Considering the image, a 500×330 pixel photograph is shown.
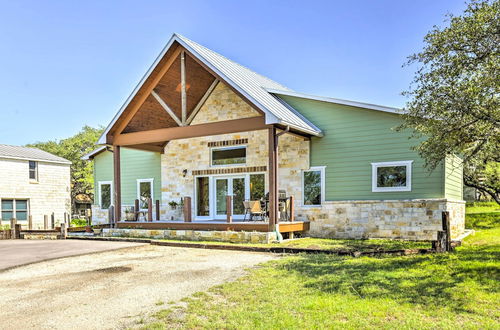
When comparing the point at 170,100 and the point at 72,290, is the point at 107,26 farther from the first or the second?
the point at 72,290

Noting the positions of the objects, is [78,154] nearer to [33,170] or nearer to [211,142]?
[33,170]

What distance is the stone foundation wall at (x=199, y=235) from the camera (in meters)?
11.5

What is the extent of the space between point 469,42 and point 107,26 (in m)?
17.5

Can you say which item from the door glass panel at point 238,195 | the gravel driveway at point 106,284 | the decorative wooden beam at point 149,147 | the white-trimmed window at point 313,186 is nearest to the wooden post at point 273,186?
the gravel driveway at point 106,284

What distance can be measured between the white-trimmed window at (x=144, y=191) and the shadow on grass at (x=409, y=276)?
11.4 meters

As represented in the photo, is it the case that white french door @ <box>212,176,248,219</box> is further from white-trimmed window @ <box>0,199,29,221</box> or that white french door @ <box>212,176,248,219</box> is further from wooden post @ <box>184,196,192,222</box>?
white-trimmed window @ <box>0,199,29,221</box>

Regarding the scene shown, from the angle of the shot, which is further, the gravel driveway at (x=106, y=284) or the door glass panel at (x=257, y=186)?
the door glass panel at (x=257, y=186)

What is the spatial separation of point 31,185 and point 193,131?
17933 millimetres

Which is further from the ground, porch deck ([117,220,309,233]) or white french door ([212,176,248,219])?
white french door ([212,176,248,219])

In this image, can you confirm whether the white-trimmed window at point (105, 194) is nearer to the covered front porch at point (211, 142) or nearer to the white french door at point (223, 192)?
the covered front porch at point (211, 142)

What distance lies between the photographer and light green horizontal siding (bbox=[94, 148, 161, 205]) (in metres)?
18.1

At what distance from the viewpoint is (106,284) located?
21.2 ft

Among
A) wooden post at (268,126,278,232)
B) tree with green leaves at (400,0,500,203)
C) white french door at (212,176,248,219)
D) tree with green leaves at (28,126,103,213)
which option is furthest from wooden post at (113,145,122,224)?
tree with green leaves at (28,126,103,213)

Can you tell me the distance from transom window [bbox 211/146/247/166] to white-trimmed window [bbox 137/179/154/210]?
3.85 meters
